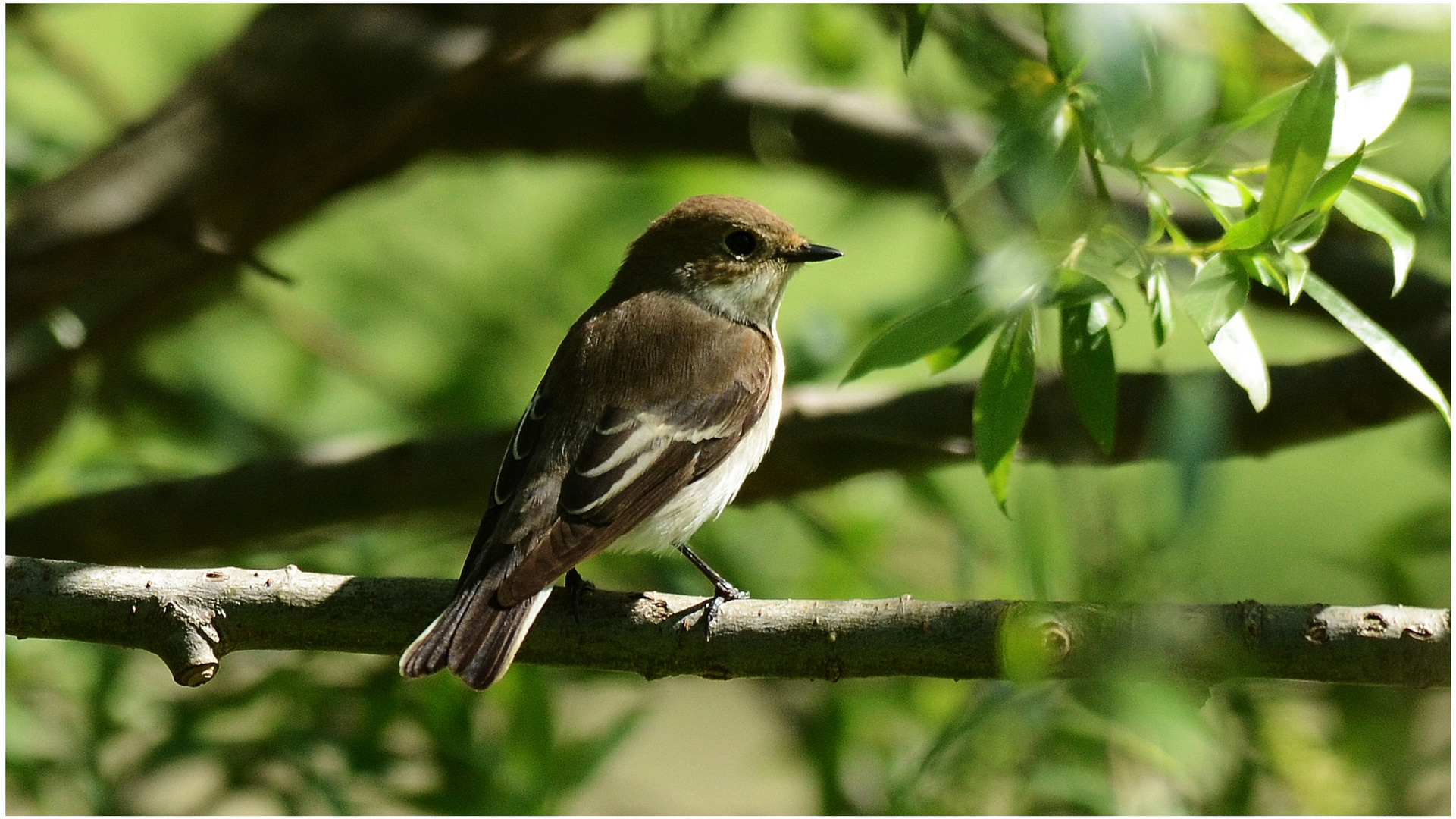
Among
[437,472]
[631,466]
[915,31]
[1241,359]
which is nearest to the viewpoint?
[1241,359]

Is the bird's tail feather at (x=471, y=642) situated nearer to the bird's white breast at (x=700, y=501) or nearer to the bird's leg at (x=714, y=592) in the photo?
the bird's leg at (x=714, y=592)

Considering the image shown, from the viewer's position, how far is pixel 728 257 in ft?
13.5

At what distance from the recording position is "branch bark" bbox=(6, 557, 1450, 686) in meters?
2.36

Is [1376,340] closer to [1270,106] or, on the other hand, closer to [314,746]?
[1270,106]

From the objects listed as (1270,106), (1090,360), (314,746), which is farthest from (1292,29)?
(314,746)

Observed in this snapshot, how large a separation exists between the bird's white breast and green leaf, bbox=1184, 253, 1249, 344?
5.30 feet

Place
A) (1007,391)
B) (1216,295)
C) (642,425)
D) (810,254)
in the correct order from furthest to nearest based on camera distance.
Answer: (810,254) < (642,425) < (1007,391) < (1216,295)

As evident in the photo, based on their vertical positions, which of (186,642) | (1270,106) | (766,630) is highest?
(1270,106)

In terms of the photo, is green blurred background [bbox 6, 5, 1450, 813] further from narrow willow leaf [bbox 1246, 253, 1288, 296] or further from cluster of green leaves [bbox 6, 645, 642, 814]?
narrow willow leaf [bbox 1246, 253, 1288, 296]

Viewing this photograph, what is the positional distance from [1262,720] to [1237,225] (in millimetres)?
1888

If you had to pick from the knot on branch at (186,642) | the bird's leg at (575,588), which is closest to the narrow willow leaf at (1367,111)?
the bird's leg at (575,588)

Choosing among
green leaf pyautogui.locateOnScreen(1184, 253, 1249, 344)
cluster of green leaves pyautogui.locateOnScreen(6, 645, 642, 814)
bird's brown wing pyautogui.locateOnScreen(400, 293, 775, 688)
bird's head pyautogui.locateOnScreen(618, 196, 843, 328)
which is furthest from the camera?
bird's head pyautogui.locateOnScreen(618, 196, 843, 328)

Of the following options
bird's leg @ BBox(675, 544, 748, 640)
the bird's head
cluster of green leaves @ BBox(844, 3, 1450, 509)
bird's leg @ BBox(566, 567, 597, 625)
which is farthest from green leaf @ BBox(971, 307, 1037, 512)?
the bird's head

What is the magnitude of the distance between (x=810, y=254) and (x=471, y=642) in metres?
1.80
